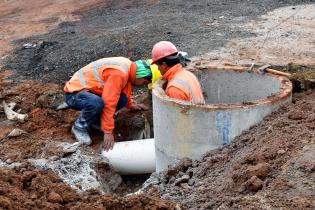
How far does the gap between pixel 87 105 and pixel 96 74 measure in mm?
402

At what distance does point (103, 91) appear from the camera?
6.73 metres

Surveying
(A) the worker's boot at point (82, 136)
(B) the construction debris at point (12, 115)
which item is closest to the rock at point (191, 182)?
(A) the worker's boot at point (82, 136)

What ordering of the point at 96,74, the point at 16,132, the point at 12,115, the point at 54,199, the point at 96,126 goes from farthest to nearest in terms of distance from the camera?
the point at 12,115, the point at 16,132, the point at 96,126, the point at 96,74, the point at 54,199

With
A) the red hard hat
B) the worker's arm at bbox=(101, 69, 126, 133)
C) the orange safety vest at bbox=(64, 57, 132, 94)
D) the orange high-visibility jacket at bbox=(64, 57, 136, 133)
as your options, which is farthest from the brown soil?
the red hard hat

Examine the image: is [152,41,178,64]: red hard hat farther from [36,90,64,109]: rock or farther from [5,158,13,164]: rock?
[36,90,64,109]: rock

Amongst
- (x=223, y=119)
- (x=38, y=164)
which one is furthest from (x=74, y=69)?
(x=223, y=119)

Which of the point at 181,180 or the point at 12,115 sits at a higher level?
the point at 181,180

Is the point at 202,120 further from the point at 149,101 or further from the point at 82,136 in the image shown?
the point at 149,101

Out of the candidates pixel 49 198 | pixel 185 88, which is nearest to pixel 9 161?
pixel 49 198

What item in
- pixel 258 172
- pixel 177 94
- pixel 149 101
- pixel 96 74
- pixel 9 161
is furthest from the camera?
pixel 149 101

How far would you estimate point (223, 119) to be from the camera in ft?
17.4

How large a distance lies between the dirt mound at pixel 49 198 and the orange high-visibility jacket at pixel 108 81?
1.71 metres

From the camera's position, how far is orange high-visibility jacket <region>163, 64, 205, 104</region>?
5703 millimetres

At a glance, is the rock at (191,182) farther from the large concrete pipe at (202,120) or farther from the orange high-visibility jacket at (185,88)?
the orange high-visibility jacket at (185,88)
